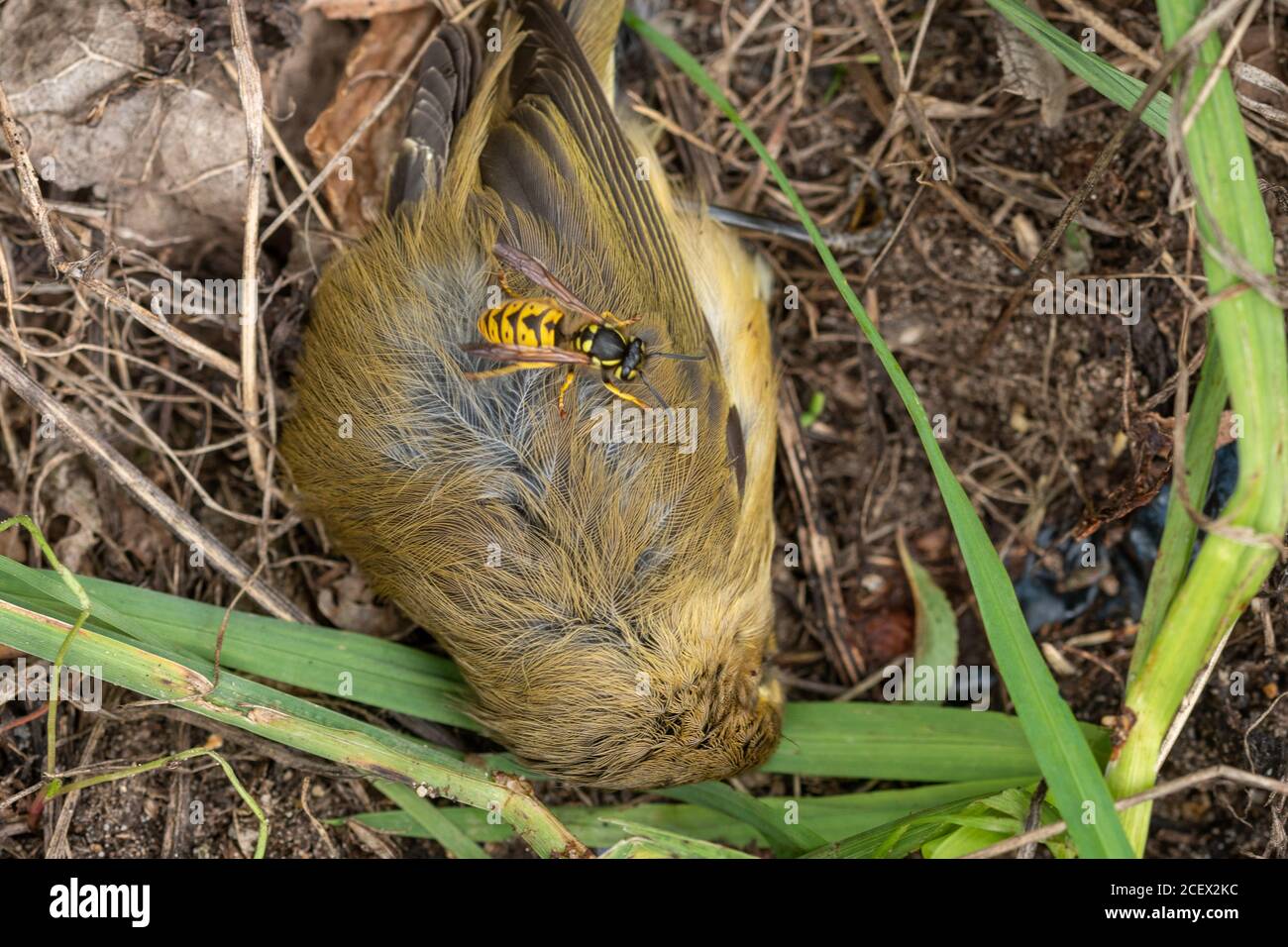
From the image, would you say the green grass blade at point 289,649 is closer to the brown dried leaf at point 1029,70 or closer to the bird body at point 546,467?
the bird body at point 546,467

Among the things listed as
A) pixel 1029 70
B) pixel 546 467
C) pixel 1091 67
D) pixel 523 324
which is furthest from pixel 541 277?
pixel 1029 70

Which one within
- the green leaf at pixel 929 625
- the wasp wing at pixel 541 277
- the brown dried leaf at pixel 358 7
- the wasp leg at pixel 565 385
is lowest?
the green leaf at pixel 929 625

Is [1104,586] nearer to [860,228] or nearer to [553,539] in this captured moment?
[860,228]

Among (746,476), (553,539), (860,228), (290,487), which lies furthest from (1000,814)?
(290,487)

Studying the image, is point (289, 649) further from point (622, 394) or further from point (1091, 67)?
point (1091, 67)

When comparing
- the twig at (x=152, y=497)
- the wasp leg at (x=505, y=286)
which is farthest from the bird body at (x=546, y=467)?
the twig at (x=152, y=497)

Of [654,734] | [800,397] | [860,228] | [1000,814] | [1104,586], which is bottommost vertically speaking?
[1000,814]
